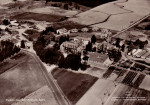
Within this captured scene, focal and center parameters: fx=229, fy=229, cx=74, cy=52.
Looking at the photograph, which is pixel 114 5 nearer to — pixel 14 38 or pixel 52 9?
pixel 52 9

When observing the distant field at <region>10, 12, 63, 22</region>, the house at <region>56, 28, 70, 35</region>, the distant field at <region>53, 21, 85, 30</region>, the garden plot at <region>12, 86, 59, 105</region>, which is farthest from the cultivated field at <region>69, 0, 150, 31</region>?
the garden plot at <region>12, 86, 59, 105</region>

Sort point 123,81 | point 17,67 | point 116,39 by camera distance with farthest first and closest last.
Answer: point 116,39, point 17,67, point 123,81

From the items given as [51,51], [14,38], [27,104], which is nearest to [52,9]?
[14,38]

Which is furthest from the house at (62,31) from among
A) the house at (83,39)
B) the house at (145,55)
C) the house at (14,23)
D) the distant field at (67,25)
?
the house at (145,55)

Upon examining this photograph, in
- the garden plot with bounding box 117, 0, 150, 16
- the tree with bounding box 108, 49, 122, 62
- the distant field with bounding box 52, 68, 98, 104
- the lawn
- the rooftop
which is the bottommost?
the lawn

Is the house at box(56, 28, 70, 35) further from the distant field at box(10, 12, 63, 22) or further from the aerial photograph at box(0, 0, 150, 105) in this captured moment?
the distant field at box(10, 12, 63, 22)

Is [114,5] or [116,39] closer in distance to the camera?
[116,39]
